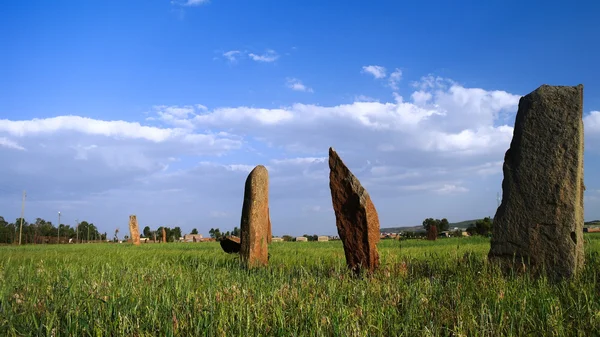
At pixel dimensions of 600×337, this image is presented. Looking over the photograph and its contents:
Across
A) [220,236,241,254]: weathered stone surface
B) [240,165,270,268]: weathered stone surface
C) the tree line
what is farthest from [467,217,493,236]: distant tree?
the tree line

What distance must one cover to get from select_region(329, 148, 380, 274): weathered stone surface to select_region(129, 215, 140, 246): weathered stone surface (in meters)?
25.3

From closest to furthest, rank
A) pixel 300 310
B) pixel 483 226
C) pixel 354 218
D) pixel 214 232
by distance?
1. pixel 300 310
2. pixel 354 218
3. pixel 483 226
4. pixel 214 232

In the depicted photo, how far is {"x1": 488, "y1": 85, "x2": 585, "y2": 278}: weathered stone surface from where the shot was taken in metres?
7.39

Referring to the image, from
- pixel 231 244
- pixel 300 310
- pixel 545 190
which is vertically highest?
pixel 545 190

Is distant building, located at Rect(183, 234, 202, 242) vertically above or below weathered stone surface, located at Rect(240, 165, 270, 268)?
below

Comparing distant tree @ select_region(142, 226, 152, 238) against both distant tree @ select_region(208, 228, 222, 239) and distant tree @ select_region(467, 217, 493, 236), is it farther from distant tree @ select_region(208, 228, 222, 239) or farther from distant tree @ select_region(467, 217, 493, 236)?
distant tree @ select_region(467, 217, 493, 236)

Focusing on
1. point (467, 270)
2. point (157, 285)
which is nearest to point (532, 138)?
point (467, 270)

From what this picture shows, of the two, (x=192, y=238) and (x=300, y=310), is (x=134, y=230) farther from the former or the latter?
(x=300, y=310)

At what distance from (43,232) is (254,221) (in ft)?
227

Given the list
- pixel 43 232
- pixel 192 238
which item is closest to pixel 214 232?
pixel 192 238

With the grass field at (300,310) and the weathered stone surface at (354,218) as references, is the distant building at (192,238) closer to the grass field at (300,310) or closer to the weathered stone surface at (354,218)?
the weathered stone surface at (354,218)

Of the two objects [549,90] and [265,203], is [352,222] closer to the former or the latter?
[265,203]

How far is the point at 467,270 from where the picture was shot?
306 inches

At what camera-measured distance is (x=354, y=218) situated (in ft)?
27.4
